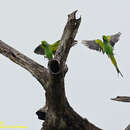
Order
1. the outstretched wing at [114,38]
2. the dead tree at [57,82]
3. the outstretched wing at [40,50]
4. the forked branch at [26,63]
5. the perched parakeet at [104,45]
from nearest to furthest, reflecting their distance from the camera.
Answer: the dead tree at [57,82], the forked branch at [26,63], the perched parakeet at [104,45], the outstretched wing at [114,38], the outstretched wing at [40,50]

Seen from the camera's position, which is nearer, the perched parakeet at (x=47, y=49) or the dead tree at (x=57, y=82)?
the dead tree at (x=57, y=82)

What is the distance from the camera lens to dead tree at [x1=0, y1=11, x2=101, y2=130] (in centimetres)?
588

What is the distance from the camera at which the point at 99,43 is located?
758 cm

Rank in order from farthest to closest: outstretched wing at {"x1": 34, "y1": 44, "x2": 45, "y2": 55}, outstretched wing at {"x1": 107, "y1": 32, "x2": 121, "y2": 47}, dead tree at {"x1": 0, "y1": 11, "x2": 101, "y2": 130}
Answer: outstretched wing at {"x1": 34, "y1": 44, "x2": 45, "y2": 55} < outstretched wing at {"x1": 107, "y1": 32, "x2": 121, "y2": 47} < dead tree at {"x1": 0, "y1": 11, "x2": 101, "y2": 130}

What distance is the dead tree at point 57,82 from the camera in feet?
19.3

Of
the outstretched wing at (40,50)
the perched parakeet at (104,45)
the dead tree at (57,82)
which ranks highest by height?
the outstretched wing at (40,50)

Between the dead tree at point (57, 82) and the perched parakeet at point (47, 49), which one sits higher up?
the perched parakeet at point (47, 49)

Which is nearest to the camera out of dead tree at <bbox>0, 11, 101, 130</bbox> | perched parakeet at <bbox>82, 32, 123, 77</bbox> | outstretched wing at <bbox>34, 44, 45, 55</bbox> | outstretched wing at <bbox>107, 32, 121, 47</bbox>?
dead tree at <bbox>0, 11, 101, 130</bbox>

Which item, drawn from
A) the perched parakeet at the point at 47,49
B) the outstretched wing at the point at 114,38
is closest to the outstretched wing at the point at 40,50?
the perched parakeet at the point at 47,49

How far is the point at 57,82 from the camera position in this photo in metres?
5.88

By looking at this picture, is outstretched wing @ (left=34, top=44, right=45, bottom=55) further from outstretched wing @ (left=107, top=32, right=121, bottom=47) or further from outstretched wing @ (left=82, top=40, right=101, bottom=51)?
outstretched wing @ (left=107, top=32, right=121, bottom=47)

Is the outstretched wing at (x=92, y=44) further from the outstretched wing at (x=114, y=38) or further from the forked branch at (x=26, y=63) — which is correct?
the forked branch at (x=26, y=63)

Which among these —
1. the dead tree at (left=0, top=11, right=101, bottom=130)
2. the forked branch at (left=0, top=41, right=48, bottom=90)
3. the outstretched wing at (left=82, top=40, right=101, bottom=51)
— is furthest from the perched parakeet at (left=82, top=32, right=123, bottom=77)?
the forked branch at (left=0, top=41, right=48, bottom=90)

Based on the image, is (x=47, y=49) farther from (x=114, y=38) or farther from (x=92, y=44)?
(x=114, y=38)
